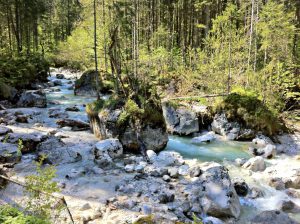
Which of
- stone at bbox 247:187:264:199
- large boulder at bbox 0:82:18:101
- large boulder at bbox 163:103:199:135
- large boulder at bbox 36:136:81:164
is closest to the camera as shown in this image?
stone at bbox 247:187:264:199

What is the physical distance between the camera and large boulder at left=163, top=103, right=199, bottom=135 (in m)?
15.0

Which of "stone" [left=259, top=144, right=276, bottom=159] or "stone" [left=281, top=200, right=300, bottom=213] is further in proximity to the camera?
"stone" [left=259, top=144, right=276, bottom=159]

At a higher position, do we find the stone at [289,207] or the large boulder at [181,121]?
the large boulder at [181,121]

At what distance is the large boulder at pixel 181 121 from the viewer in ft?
49.2

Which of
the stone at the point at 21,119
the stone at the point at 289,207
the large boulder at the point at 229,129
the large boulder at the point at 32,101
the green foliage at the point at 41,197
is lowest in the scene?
the stone at the point at 289,207

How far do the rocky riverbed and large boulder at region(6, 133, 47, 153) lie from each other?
36 mm

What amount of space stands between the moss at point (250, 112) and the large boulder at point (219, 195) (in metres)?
6.05

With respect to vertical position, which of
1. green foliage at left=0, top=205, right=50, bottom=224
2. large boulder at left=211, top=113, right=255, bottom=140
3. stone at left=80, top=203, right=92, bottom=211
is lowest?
stone at left=80, top=203, right=92, bottom=211

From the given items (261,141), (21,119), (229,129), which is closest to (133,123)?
(229,129)

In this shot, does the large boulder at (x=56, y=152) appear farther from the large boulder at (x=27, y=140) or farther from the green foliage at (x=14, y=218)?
the green foliage at (x=14, y=218)

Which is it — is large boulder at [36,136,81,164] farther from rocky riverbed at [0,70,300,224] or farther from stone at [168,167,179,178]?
stone at [168,167,179,178]

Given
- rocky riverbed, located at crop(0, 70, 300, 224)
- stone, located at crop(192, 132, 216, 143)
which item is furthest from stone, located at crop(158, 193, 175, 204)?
stone, located at crop(192, 132, 216, 143)

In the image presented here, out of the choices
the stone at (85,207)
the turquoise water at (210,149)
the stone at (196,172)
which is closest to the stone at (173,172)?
the stone at (196,172)

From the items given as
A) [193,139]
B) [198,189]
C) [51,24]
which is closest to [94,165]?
[198,189]
